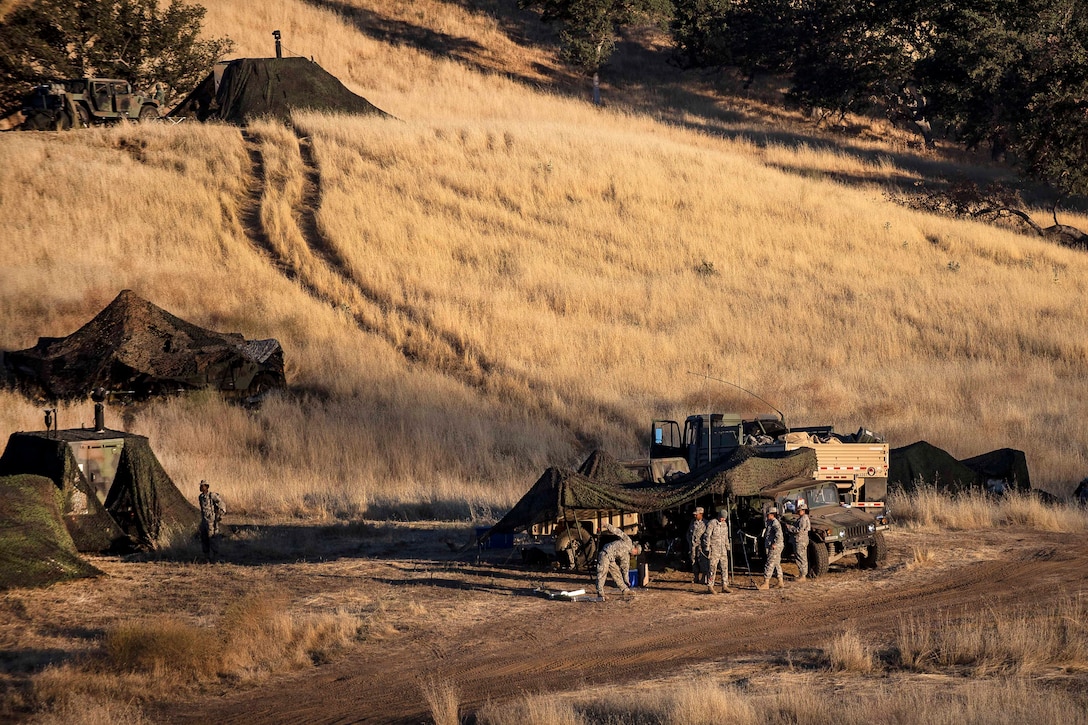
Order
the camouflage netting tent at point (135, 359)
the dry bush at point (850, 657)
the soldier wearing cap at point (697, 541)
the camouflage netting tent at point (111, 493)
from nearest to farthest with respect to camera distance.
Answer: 1. the dry bush at point (850, 657)
2. the soldier wearing cap at point (697, 541)
3. the camouflage netting tent at point (111, 493)
4. the camouflage netting tent at point (135, 359)

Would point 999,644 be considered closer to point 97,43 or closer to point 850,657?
point 850,657

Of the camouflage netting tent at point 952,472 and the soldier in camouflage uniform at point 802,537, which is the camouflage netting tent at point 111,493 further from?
the camouflage netting tent at point 952,472

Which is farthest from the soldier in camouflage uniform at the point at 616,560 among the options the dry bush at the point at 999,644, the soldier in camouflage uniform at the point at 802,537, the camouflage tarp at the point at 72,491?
the camouflage tarp at the point at 72,491

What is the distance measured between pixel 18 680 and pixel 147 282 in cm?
2694

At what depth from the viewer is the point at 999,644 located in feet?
44.0

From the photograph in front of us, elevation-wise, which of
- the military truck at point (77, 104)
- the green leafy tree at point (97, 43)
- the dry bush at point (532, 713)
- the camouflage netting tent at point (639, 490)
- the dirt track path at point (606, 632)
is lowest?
the dirt track path at point (606, 632)

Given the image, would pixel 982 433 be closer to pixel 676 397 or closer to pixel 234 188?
pixel 676 397

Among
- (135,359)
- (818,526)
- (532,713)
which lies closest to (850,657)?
(532,713)

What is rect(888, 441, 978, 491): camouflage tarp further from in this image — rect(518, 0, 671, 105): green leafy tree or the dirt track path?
rect(518, 0, 671, 105): green leafy tree

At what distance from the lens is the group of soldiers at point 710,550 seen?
17.6 metres

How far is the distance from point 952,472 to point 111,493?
1665 centimetres

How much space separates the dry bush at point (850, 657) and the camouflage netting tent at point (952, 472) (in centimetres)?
1262

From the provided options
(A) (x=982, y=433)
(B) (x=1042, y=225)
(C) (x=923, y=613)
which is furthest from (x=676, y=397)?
(B) (x=1042, y=225)

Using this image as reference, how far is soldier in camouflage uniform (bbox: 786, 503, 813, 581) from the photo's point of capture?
18.0 m
